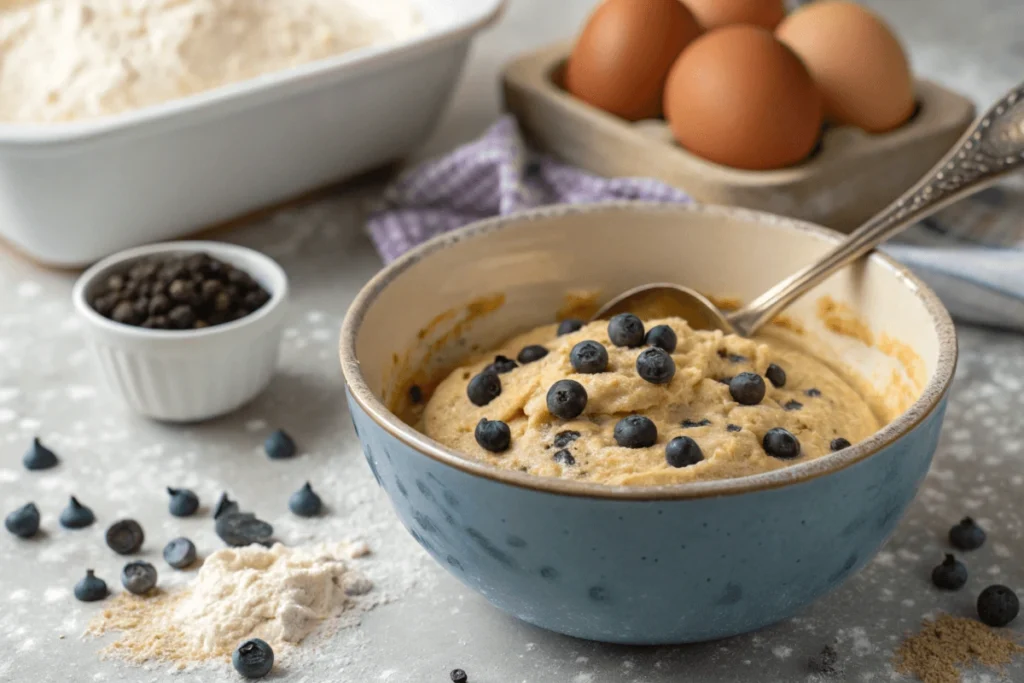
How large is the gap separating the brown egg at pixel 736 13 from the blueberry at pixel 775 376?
0.94m

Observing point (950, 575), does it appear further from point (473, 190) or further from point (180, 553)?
point (473, 190)

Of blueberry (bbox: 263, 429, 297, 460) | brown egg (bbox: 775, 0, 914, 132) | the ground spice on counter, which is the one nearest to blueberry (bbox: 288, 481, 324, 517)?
blueberry (bbox: 263, 429, 297, 460)

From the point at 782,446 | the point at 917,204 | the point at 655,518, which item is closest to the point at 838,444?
the point at 782,446

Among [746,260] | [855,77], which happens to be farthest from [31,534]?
[855,77]

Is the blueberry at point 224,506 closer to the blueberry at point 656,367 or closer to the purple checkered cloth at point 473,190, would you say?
the blueberry at point 656,367

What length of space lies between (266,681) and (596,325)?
511mm

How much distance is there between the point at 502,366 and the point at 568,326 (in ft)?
0.36

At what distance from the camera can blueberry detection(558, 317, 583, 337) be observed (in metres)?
1.31

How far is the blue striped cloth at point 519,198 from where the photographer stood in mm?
1816

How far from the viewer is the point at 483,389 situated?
1.19 metres

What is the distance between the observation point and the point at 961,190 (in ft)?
4.39

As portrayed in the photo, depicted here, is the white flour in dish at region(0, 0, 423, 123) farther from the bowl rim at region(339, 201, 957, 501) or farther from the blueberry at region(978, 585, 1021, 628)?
the blueberry at region(978, 585, 1021, 628)

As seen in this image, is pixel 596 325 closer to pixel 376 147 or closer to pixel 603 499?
pixel 603 499

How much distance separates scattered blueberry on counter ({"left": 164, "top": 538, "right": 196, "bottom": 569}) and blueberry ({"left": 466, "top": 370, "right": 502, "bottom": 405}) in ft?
1.16
